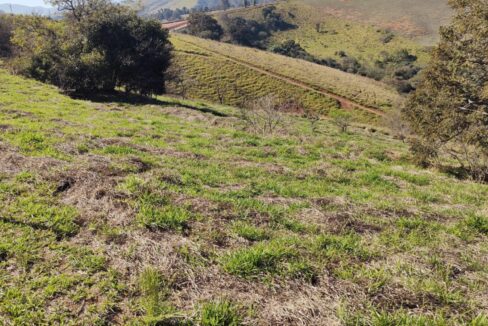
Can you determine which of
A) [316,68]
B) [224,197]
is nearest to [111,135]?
[224,197]

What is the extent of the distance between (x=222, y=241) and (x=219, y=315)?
1.92 meters

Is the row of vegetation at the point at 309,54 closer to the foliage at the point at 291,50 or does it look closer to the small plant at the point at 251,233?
the foliage at the point at 291,50

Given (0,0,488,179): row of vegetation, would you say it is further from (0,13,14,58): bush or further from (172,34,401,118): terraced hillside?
(172,34,401,118): terraced hillside

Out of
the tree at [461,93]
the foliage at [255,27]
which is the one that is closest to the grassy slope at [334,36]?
the foliage at [255,27]

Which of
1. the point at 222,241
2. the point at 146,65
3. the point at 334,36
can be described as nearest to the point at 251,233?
the point at 222,241

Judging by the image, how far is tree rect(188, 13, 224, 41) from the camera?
334 ft

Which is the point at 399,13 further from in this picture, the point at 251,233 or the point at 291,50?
the point at 251,233

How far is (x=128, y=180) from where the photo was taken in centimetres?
794

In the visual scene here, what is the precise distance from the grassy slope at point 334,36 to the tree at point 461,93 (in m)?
88.7

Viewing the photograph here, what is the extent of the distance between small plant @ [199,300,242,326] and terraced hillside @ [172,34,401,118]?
5578 centimetres

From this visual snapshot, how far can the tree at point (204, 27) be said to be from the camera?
102m

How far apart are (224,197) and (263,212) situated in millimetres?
1188

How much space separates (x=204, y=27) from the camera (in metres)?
103

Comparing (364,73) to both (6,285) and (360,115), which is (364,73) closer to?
(360,115)
